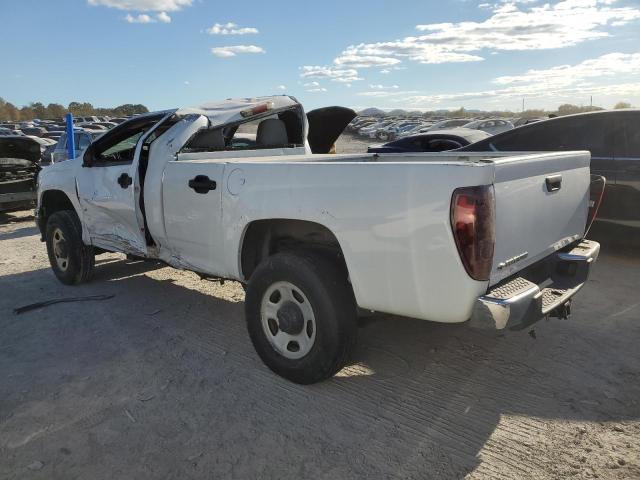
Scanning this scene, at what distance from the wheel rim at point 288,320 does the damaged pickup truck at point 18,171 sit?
912 cm

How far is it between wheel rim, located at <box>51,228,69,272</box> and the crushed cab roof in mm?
2272

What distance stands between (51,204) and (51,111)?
3734 inches

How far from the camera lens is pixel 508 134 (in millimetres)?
6855

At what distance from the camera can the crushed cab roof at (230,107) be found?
4.84 metres

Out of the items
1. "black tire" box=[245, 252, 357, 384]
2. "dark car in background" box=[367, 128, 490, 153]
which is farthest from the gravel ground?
"dark car in background" box=[367, 128, 490, 153]

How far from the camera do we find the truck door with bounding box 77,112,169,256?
4762 millimetres

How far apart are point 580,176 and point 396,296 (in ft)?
5.86

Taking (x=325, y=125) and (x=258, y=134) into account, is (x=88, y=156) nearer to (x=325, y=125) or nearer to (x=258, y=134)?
(x=258, y=134)

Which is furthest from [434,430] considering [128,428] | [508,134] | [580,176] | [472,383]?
[508,134]

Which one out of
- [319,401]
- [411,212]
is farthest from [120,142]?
[411,212]

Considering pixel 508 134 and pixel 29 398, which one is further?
pixel 508 134

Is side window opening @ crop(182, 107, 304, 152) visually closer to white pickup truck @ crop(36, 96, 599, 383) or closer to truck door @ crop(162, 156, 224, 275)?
white pickup truck @ crop(36, 96, 599, 383)

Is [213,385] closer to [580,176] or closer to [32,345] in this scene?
[32,345]

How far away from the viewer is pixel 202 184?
3.95 metres
